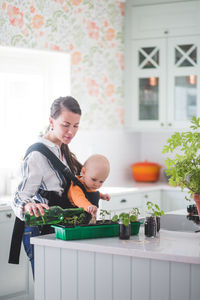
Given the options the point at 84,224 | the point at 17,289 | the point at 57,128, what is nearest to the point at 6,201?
the point at 17,289

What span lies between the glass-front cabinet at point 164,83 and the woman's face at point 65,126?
8.64 feet

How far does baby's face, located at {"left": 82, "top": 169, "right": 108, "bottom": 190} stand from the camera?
9.15ft

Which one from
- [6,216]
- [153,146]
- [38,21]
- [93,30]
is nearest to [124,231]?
[6,216]

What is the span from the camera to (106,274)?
232 cm

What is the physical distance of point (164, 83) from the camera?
5449 mm

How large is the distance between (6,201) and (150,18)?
2459 mm

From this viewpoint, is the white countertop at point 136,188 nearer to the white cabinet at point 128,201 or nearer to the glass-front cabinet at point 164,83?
the white cabinet at point 128,201

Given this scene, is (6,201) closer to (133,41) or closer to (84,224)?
(84,224)

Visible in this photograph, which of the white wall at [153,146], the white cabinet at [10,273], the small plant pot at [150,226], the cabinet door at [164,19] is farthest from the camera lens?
the white wall at [153,146]

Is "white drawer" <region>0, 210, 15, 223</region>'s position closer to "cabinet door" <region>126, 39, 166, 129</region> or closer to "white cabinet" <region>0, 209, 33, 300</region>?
"white cabinet" <region>0, 209, 33, 300</region>

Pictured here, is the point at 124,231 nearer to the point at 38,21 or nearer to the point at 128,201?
the point at 128,201

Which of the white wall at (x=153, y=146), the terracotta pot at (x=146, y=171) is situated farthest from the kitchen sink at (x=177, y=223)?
the white wall at (x=153, y=146)

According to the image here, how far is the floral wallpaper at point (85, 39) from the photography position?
461 centimetres

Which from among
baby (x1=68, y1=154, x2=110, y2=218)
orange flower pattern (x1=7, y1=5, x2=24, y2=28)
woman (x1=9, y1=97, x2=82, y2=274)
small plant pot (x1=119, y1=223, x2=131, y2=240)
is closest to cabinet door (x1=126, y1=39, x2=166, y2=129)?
orange flower pattern (x1=7, y1=5, x2=24, y2=28)
